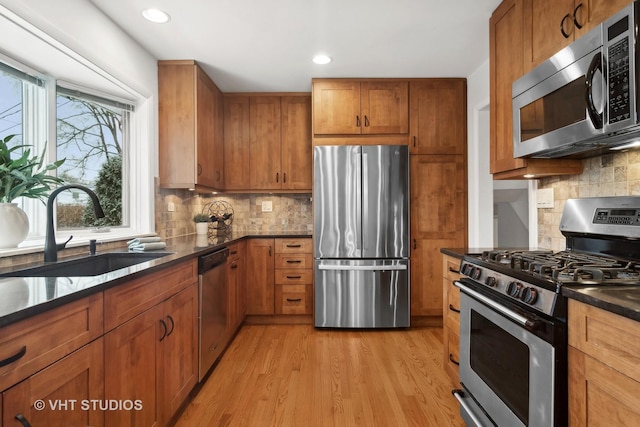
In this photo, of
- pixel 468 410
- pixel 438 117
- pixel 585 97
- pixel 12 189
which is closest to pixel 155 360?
pixel 12 189

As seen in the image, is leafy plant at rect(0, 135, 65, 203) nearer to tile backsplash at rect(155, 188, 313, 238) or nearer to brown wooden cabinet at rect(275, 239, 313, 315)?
brown wooden cabinet at rect(275, 239, 313, 315)

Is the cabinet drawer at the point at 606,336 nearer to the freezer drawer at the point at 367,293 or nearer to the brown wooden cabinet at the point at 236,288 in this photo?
the freezer drawer at the point at 367,293

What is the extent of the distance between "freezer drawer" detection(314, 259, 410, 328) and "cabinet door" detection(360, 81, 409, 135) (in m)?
1.28

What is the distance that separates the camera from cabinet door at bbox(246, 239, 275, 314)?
11.4 feet

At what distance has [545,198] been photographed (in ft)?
7.03

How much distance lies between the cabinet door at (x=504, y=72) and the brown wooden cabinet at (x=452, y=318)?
677 mm

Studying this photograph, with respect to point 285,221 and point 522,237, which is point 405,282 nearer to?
point 285,221

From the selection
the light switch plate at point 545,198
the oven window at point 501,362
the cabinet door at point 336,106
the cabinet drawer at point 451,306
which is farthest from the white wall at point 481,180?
the oven window at point 501,362

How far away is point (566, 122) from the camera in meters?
1.50

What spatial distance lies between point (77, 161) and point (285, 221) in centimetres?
217

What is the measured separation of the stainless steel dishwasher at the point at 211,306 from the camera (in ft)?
7.18

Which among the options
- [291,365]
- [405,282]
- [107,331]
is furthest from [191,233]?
[107,331]

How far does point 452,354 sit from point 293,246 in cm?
181

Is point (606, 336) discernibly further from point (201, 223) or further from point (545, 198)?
point (201, 223)
